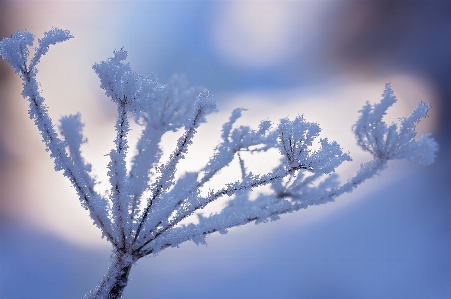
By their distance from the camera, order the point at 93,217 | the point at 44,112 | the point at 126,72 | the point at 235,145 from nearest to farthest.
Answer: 1. the point at 126,72
2. the point at 44,112
3. the point at 93,217
4. the point at 235,145

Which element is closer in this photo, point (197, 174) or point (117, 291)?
point (117, 291)

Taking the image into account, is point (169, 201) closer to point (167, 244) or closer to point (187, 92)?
point (167, 244)

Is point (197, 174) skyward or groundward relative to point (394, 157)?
skyward

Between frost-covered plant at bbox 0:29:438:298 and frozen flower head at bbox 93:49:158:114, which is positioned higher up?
frozen flower head at bbox 93:49:158:114

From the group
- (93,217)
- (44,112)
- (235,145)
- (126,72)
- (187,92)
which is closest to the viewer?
(126,72)

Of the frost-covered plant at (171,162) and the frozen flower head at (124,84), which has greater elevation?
the frozen flower head at (124,84)

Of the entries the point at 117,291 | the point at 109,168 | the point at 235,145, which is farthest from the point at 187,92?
the point at 117,291

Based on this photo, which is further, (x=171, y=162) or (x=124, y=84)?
(x=171, y=162)

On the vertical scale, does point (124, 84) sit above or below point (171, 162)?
above
